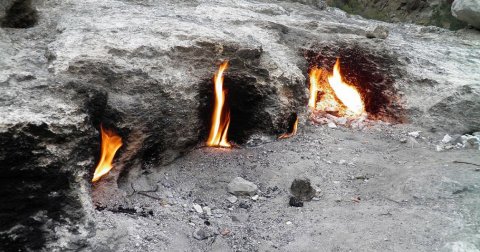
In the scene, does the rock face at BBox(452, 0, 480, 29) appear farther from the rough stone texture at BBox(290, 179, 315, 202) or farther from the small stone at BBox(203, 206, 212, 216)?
the small stone at BBox(203, 206, 212, 216)

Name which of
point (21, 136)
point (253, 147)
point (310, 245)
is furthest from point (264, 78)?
point (21, 136)

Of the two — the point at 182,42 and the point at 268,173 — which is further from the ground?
the point at 182,42

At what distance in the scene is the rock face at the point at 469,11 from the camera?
25.3 feet

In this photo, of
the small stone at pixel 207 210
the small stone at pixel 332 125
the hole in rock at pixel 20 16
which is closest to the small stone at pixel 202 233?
the small stone at pixel 207 210

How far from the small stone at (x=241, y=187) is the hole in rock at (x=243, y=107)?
3.04 ft

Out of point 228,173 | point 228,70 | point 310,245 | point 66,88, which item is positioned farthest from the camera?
point 228,70

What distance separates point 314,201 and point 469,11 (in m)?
5.33

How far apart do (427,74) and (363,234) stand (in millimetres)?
3295

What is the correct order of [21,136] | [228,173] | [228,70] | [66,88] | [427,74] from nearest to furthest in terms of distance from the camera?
[21,136], [66,88], [228,173], [228,70], [427,74]

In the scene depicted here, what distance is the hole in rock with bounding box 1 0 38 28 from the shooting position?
5.27 meters

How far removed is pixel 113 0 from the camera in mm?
6566

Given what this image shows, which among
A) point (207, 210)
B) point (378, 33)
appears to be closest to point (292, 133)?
point (207, 210)

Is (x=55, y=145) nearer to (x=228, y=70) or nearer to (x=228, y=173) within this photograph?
(x=228, y=173)

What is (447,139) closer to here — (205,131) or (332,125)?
(332,125)
